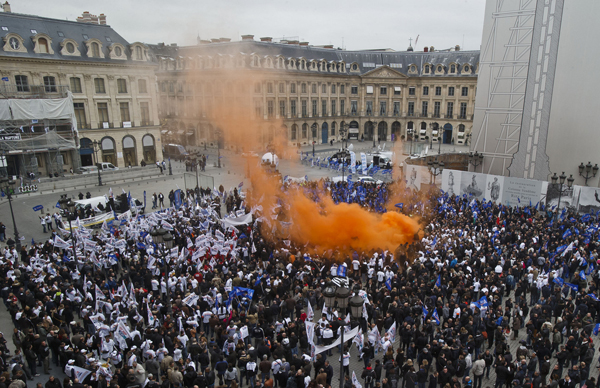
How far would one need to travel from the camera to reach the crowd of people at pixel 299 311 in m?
11.4

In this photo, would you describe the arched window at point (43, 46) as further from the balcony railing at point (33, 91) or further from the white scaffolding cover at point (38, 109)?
the white scaffolding cover at point (38, 109)

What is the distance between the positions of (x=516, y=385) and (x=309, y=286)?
26.9 ft

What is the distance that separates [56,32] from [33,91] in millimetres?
6576

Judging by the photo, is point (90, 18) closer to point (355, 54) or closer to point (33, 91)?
point (33, 91)

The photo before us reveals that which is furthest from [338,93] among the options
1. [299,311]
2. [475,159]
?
[299,311]

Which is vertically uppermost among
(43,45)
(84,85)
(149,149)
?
(43,45)

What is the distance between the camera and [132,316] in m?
13.8

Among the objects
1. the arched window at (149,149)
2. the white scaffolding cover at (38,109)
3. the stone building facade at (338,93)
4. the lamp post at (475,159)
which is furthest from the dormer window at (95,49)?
the lamp post at (475,159)

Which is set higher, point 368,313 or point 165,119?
point 165,119

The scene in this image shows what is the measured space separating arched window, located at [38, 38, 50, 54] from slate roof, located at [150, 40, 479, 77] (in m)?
16.0

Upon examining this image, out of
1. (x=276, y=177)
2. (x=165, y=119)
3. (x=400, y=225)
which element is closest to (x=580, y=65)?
(x=400, y=225)

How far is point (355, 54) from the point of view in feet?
235

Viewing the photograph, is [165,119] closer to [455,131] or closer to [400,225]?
[455,131]

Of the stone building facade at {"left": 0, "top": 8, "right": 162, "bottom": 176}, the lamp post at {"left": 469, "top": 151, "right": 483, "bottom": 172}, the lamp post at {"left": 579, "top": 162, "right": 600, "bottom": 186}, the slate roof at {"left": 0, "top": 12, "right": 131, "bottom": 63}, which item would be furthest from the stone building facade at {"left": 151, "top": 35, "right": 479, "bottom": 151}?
the lamp post at {"left": 579, "top": 162, "right": 600, "bottom": 186}
